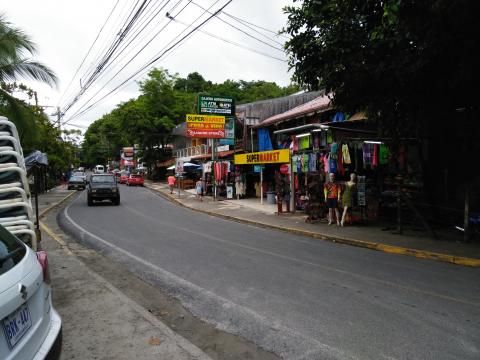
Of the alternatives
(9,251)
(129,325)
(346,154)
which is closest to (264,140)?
(346,154)

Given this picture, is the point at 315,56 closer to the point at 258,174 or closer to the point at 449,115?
the point at 449,115

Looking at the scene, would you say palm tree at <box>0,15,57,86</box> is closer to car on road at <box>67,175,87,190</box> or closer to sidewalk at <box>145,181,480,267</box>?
sidewalk at <box>145,181,480,267</box>

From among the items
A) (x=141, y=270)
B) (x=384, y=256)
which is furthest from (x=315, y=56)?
(x=141, y=270)

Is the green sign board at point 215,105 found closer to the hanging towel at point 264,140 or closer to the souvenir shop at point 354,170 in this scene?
the hanging towel at point 264,140

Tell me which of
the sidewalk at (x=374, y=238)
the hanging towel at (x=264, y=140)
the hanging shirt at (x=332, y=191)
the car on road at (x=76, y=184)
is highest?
the hanging towel at (x=264, y=140)

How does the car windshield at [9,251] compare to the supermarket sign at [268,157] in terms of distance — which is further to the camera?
the supermarket sign at [268,157]

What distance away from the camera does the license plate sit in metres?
2.60

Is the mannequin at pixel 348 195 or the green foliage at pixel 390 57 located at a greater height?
the green foliage at pixel 390 57

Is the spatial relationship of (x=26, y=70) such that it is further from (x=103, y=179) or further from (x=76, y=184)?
(x=76, y=184)

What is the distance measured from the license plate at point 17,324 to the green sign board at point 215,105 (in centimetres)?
2467

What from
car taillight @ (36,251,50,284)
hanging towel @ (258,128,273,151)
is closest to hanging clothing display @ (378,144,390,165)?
car taillight @ (36,251,50,284)

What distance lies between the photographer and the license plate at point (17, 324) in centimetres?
260

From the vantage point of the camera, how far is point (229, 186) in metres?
27.4

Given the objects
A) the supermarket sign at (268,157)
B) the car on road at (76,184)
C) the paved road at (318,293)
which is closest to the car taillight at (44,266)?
the paved road at (318,293)
